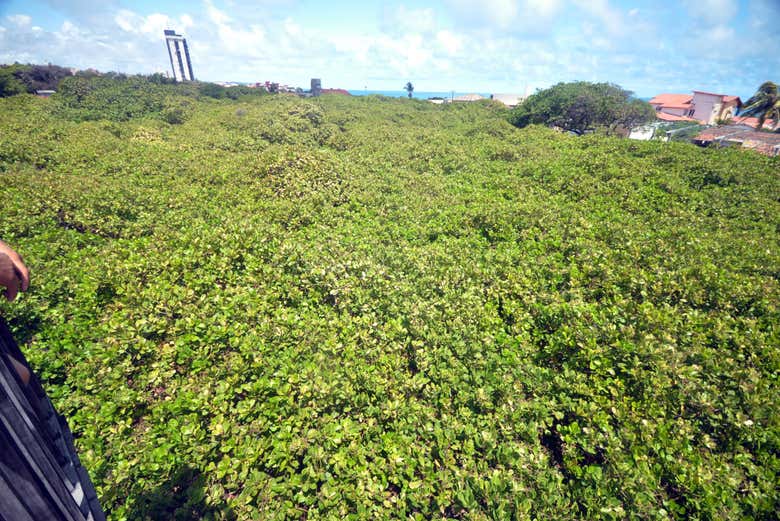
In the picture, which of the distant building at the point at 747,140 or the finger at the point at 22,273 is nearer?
the finger at the point at 22,273

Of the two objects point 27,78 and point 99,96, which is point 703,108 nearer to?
point 99,96

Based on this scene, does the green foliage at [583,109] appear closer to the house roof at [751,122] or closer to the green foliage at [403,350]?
the house roof at [751,122]

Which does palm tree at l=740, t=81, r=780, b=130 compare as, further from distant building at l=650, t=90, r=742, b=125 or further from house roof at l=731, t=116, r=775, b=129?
distant building at l=650, t=90, r=742, b=125

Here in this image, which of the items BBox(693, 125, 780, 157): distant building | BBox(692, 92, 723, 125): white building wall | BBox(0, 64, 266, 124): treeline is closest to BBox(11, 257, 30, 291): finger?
BBox(0, 64, 266, 124): treeline

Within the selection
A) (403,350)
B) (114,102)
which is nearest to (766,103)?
(403,350)

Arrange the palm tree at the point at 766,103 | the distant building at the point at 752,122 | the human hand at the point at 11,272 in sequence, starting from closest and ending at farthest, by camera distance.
Answer: the human hand at the point at 11,272, the palm tree at the point at 766,103, the distant building at the point at 752,122

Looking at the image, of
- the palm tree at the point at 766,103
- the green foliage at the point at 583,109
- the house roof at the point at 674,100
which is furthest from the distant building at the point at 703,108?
the green foliage at the point at 583,109
